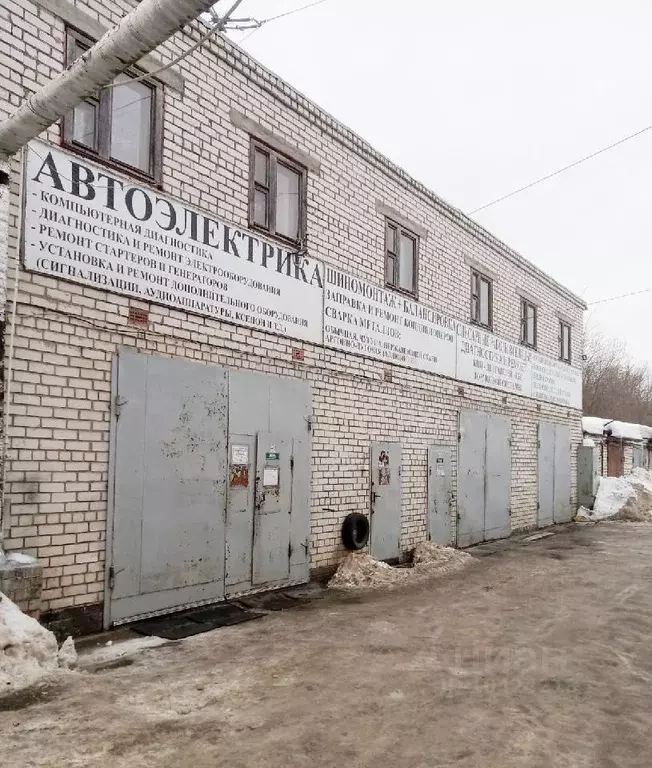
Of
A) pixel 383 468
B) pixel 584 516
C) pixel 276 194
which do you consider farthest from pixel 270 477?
pixel 584 516

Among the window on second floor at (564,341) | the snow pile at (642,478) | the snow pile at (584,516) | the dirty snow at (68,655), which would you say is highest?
the window on second floor at (564,341)

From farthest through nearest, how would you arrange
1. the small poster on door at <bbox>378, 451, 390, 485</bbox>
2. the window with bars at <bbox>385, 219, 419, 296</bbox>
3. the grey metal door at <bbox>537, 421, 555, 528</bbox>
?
the grey metal door at <bbox>537, 421, 555, 528</bbox> → the window with bars at <bbox>385, 219, 419, 296</bbox> → the small poster on door at <bbox>378, 451, 390, 485</bbox>

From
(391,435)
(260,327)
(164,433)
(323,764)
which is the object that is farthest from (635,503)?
(323,764)

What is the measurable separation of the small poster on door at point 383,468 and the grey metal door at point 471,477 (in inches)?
89.7

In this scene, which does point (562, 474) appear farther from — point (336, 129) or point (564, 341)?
point (336, 129)

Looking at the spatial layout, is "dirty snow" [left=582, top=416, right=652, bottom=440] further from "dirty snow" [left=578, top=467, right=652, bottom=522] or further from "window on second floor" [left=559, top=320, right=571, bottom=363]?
"window on second floor" [left=559, top=320, right=571, bottom=363]

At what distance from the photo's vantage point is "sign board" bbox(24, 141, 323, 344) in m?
5.42

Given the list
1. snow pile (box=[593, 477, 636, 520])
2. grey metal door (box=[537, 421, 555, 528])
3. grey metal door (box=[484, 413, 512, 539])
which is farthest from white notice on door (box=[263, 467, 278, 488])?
snow pile (box=[593, 477, 636, 520])

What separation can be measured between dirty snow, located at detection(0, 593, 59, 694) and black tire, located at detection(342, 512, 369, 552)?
4447mm

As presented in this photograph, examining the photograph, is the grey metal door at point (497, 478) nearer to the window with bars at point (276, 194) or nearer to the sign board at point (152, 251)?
the sign board at point (152, 251)

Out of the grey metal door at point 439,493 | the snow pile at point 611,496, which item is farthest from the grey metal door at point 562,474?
the grey metal door at point 439,493

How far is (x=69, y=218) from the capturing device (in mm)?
5551

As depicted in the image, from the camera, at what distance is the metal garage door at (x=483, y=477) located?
11297 millimetres

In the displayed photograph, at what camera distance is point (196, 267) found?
6633 millimetres
